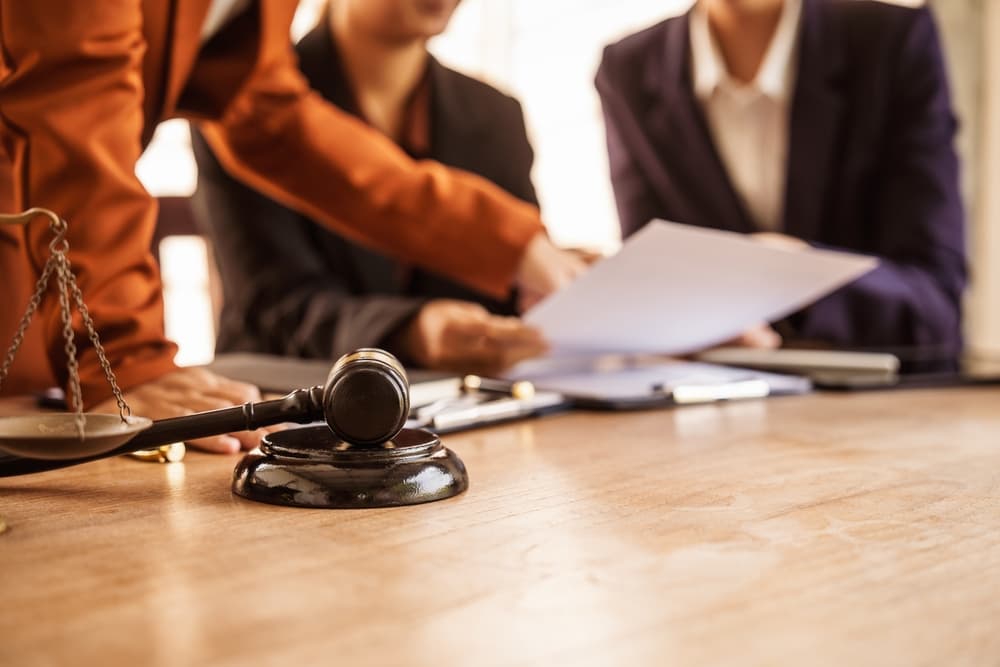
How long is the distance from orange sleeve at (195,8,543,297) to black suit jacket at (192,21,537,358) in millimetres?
105

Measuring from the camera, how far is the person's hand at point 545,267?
142 centimetres

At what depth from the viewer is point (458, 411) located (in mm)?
902

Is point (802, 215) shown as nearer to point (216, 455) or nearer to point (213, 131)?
point (213, 131)

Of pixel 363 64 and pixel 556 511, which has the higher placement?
pixel 363 64

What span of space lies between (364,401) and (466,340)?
0.72m

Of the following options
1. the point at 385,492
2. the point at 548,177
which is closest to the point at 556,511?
the point at 385,492

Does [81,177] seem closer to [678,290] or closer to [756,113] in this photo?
[678,290]

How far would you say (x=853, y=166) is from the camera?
197 cm

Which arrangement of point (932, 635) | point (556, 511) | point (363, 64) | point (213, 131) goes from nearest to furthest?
1. point (932, 635)
2. point (556, 511)
3. point (213, 131)
4. point (363, 64)

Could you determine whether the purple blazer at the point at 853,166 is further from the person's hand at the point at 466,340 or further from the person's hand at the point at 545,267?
the person's hand at the point at 466,340

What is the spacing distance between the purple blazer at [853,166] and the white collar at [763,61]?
20 millimetres

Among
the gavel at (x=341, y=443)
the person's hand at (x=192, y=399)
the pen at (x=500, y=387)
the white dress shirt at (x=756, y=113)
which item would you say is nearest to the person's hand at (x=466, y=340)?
the pen at (x=500, y=387)

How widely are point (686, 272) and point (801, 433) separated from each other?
11.3 inches

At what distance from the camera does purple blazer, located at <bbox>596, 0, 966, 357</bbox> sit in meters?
1.95
